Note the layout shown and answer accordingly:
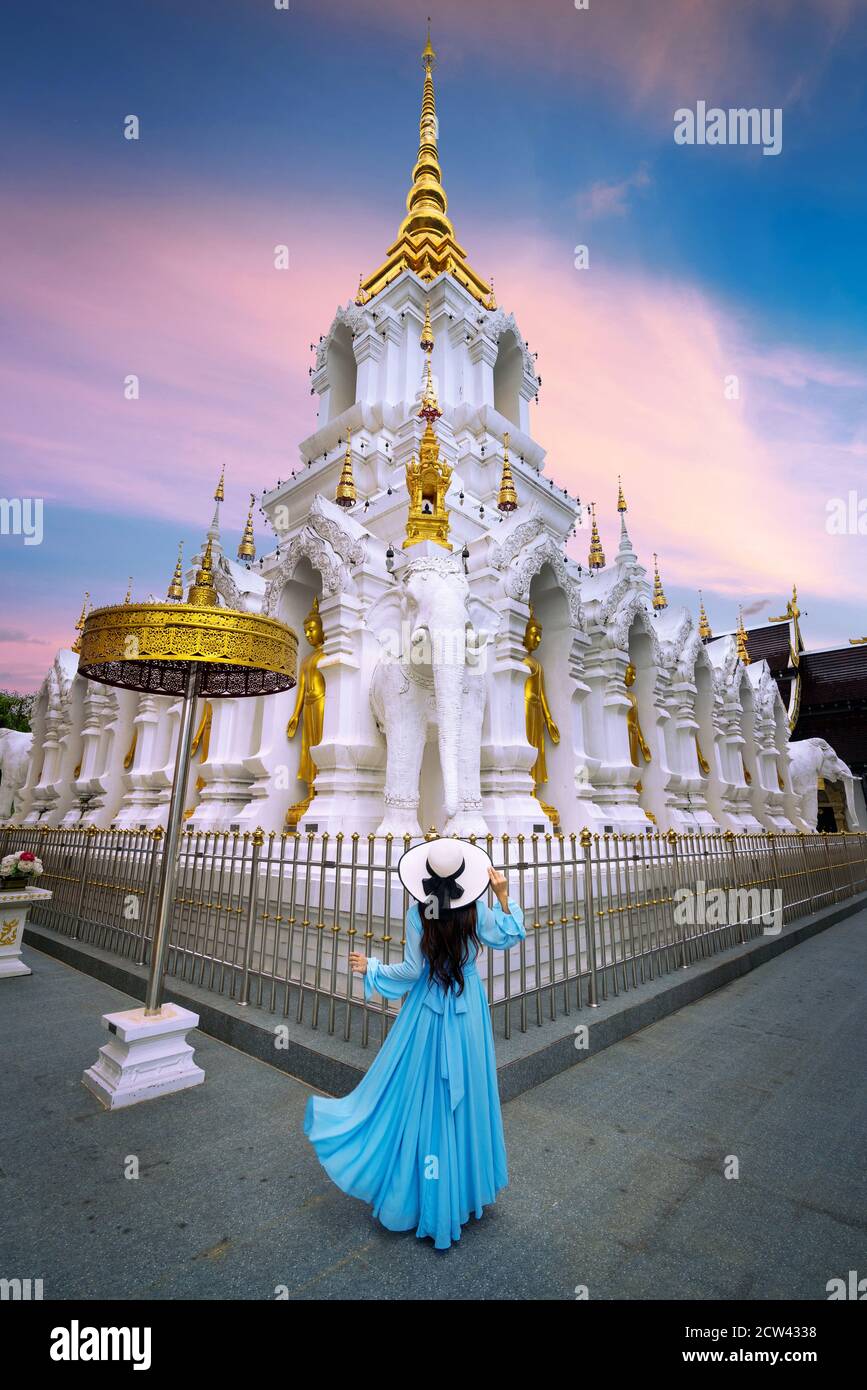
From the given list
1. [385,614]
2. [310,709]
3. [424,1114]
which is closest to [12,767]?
[310,709]

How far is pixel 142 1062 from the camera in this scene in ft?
11.7

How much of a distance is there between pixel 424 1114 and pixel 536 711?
632 centimetres

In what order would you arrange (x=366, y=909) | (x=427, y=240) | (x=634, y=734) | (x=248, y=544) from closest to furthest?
(x=366, y=909)
(x=634, y=734)
(x=248, y=544)
(x=427, y=240)

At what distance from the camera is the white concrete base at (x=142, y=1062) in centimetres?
351

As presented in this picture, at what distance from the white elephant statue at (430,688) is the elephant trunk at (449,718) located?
1 cm

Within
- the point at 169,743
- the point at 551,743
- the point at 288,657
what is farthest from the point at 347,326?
the point at 288,657

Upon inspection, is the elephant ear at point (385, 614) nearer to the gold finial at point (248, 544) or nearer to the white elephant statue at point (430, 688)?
the white elephant statue at point (430, 688)

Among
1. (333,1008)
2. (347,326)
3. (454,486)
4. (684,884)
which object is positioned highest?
(347,326)

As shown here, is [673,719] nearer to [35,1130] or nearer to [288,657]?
[288,657]

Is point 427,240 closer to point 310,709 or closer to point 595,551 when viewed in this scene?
point 595,551

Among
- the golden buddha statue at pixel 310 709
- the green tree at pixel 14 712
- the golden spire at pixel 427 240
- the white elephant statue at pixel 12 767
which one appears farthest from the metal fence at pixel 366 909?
the green tree at pixel 14 712
